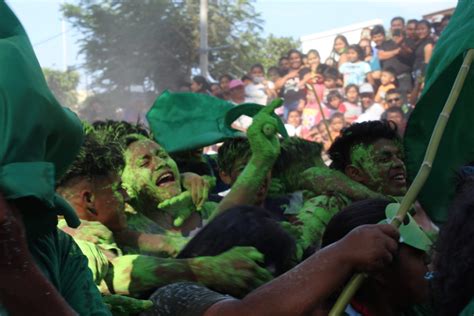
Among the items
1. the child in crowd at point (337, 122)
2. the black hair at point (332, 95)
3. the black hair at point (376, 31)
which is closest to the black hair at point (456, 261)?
the child in crowd at point (337, 122)

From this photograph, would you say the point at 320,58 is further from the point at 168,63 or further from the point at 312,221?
the point at 312,221

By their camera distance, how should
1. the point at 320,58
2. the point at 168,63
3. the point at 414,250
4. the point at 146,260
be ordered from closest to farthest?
the point at 414,250 → the point at 146,260 → the point at 320,58 → the point at 168,63

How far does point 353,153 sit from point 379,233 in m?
2.09

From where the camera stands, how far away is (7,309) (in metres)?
1.19

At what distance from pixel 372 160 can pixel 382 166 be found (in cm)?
5

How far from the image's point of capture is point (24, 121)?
1.18 m

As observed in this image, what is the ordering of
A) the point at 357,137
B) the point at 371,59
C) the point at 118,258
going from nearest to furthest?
the point at 118,258 < the point at 357,137 < the point at 371,59

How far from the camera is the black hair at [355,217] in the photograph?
2111mm

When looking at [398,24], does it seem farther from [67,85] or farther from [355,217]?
[67,85]

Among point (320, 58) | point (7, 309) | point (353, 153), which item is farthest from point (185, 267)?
point (320, 58)

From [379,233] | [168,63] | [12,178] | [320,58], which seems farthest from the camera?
[168,63]

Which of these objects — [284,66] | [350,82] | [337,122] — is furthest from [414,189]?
[284,66]

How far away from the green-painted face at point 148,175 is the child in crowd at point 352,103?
642 centimetres

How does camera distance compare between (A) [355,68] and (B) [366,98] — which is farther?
(A) [355,68]
